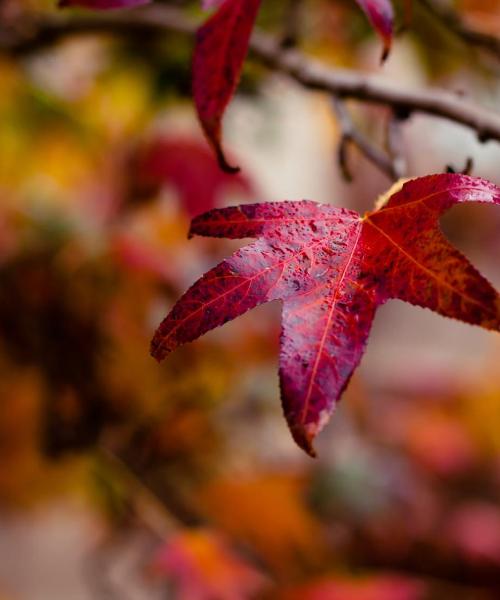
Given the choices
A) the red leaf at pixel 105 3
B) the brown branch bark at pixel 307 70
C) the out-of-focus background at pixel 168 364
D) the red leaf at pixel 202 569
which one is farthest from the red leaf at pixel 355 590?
the red leaf at pixel 105 3

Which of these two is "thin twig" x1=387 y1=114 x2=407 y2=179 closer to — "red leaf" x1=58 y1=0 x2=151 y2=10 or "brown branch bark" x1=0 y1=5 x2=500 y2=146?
"brown branch bark" x1=0 y1=5 x2=500 y2=146

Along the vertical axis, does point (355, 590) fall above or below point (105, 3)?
below

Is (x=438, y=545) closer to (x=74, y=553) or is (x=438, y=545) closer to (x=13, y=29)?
(x=74, y=553)

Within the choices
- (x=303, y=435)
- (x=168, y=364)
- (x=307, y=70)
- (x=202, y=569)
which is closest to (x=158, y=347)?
(x=303, y=435)

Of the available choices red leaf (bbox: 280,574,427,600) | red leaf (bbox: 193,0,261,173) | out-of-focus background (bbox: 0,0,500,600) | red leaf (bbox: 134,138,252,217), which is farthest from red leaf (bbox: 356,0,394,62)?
red leaf (bbox: 280,574,427,600)

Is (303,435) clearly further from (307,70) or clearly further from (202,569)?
(202,569)

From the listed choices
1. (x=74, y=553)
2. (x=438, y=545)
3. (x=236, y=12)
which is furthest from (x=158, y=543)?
(x=74, y=553)

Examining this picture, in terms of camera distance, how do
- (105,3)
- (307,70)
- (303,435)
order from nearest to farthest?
(303,435)
(105,3)
(307,70)
